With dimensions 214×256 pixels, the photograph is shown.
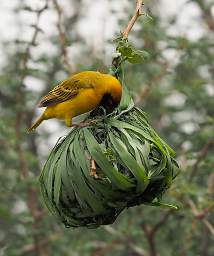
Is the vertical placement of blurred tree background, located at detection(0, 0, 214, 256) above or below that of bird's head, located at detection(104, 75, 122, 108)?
below

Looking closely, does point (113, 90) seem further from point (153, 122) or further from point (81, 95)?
point (153, 122)

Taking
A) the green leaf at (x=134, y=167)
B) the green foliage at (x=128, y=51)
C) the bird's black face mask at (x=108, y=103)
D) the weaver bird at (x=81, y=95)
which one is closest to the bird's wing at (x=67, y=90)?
the weaver bird at (x=81, y=95)

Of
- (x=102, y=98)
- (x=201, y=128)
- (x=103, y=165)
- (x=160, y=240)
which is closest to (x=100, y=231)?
(x=160, y=240)

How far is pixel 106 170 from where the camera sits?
211 cm

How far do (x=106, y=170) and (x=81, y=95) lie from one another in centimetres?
68

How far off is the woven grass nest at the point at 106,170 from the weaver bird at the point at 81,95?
8 cm

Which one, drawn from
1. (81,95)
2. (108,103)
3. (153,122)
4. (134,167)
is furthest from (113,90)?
(153,122)

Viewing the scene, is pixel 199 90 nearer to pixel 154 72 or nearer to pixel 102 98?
pixel 154 72

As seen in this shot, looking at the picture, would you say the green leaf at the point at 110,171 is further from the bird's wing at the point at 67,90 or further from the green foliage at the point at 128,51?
the bird's wing at the point at 67,90

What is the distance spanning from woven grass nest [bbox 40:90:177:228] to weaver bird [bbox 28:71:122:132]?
0.26ft

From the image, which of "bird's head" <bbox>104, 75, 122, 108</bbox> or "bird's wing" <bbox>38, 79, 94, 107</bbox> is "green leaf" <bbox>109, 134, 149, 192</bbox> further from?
"bird's wing" <bbox>38, 79, 94, 107</bbox>

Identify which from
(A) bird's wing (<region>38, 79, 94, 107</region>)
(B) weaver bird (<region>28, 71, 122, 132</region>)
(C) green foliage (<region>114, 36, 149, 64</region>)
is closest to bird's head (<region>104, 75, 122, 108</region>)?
(B) weaver bird (<region>28, 71, 122, 132</region>)

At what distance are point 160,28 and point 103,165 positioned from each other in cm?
239

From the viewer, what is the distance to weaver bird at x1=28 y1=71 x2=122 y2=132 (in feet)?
8.12
